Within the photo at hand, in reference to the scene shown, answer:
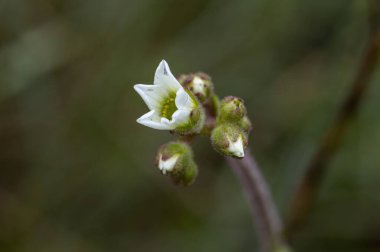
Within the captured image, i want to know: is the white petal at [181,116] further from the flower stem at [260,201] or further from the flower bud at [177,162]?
the flower stem at [260,201]

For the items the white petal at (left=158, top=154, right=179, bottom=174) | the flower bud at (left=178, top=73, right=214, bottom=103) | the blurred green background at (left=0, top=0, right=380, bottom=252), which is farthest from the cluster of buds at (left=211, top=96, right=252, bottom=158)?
the blurred green background at (left=0, top=0, right=380, bottom=252)

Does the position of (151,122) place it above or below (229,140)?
below

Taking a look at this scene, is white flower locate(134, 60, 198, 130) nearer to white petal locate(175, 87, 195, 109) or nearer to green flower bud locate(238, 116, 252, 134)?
white petal locate(175, 87, 195, 109)

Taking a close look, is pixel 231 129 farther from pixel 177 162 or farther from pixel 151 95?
pixel 151 95

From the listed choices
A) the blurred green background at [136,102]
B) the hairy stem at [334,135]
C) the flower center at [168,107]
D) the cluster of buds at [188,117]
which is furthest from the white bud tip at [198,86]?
the blurred green background at [136,102]

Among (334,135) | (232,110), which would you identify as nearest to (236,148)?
(232,110)

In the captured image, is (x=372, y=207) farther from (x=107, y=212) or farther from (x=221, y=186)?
(x=107, y=212)

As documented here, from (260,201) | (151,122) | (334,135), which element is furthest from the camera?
(334,135)

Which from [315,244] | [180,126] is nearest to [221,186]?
[315,244]
